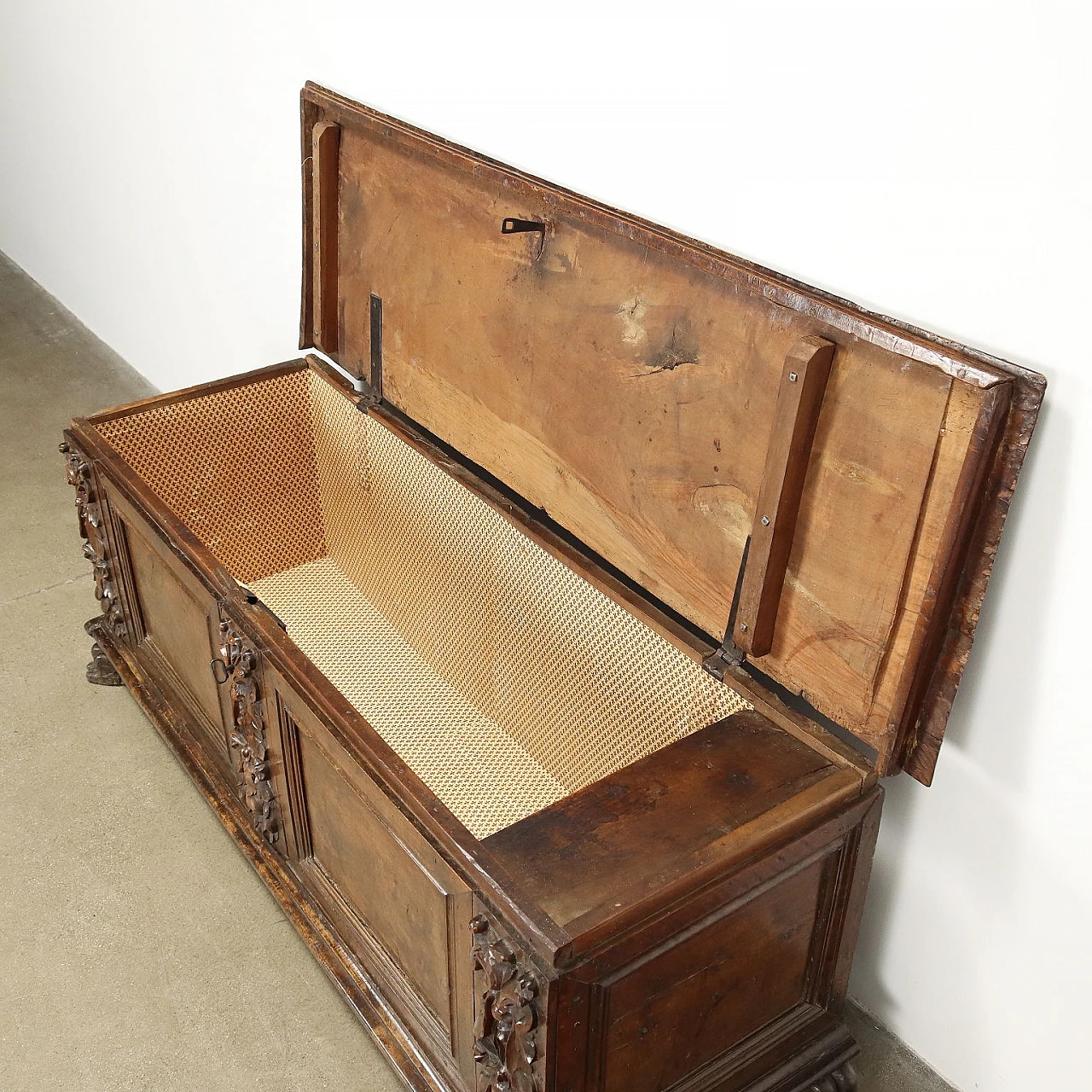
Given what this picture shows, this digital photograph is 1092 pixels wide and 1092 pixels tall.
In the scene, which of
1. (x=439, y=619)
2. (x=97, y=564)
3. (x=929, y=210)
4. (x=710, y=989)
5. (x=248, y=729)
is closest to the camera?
(x=929, y=210)

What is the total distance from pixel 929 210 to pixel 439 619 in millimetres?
1471

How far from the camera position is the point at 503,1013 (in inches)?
57.4

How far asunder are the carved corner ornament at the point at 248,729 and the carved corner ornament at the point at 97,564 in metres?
0.60

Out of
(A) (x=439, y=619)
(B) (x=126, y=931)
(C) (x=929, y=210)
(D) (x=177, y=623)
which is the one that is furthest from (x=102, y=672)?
(C) (x=929, y=210)

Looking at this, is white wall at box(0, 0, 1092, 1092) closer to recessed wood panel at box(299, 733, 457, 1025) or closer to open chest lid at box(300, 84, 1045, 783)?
open chest lid at box(300, 84, 1045, 783)

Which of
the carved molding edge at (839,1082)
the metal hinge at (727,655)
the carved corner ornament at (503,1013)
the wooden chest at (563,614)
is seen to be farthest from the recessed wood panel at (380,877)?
the carved molding edge at (839,1082)

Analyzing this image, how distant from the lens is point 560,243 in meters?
1.91

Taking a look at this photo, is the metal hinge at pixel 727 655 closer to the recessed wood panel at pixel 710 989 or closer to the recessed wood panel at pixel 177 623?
the recessed wood panel at pixel 710 989

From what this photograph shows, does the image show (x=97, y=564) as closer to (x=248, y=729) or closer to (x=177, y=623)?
(x=177, y=623)

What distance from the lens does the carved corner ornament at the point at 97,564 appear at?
2.54 meters

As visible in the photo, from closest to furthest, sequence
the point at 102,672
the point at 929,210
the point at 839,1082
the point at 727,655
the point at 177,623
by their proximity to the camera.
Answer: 1. the point at 929,210
2. the point at 727,655
3. the point at 839,1082
4. the point at 177,623
5. the point at 102,672

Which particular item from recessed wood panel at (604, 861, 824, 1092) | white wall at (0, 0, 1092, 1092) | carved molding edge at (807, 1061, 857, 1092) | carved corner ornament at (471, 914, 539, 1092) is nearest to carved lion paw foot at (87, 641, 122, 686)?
white wall at (0, 0, 1092, 1092)

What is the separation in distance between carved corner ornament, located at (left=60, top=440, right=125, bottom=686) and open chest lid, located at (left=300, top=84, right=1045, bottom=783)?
764mm

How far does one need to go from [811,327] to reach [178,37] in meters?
2.30
